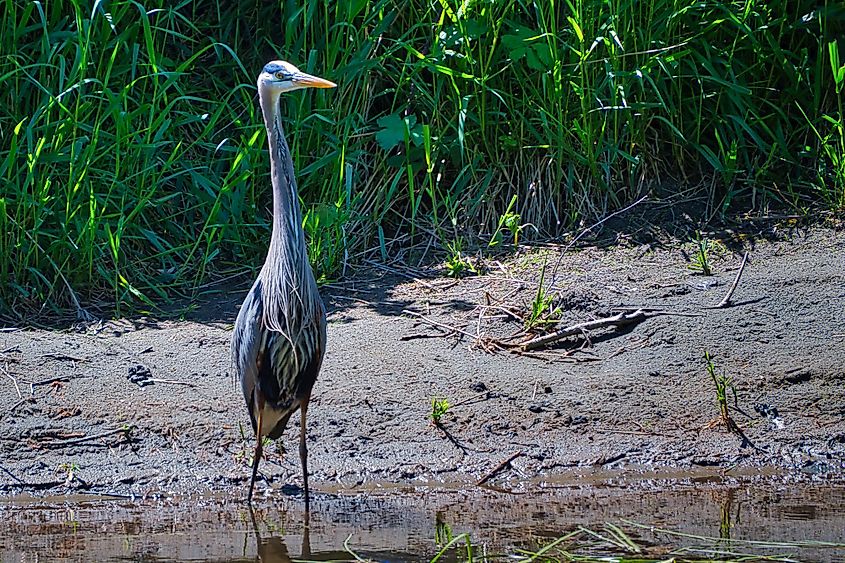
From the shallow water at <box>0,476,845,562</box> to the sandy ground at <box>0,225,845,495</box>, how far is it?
0.19 m

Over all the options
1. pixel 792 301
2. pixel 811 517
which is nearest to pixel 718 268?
pixel 792 301

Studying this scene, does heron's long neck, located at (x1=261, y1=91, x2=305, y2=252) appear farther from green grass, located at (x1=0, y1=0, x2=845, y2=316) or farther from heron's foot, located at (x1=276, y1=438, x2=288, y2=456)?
green grass, located at (x1=0, y1=0, x2=845, y2=316)

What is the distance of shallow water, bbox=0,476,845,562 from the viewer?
14.3ft

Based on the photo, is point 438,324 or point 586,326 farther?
point 438,324

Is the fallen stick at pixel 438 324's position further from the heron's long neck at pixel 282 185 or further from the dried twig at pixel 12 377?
the dried twig at pixel 12 377

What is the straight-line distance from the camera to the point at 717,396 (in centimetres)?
559

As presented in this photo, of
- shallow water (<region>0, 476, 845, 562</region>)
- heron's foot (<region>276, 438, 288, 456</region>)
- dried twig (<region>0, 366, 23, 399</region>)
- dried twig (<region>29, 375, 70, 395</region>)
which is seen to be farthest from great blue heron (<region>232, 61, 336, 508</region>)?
dried twig (<region>0, 366, 23, 399</region>)

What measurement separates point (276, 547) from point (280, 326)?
3.55 ft

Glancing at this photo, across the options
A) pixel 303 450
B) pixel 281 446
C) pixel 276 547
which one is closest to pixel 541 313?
pixel 281 446

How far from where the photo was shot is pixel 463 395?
5.80 meters

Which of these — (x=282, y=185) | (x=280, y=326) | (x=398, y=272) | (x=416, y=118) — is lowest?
(x=398, y=272)

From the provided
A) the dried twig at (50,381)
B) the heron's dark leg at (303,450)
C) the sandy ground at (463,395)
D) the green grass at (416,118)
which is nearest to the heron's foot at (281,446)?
the sandy ground at (463,395)

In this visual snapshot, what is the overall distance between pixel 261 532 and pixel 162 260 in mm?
2821

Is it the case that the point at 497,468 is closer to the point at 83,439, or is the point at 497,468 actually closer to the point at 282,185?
the point at 282,185
